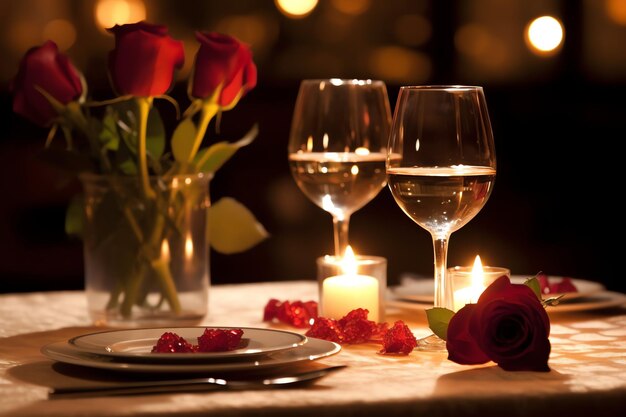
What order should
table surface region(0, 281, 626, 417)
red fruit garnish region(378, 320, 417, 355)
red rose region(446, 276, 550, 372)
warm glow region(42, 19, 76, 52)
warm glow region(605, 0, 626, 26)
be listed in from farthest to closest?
warm glow region(605, 0, 626, 26)
warm glow region(42, 19, 76, 52)
red fruit garnish region(378, 320, 417, 355)
red rose region(446, 276, 550, 372)
table surface region(0, 281, 626, 417)

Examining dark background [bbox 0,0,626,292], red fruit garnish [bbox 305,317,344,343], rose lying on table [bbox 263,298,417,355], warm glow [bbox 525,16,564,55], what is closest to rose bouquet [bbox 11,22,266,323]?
rose lying on table [bbox 263,298,417,355]

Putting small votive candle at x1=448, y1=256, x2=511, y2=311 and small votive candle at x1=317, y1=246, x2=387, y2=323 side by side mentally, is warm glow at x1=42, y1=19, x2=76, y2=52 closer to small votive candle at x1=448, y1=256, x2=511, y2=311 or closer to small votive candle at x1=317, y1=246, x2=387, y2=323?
small votive candle at x1=317, y1=246, x2=387, y2=323

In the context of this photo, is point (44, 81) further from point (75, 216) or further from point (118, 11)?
point (118, 11)

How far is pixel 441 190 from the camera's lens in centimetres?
107

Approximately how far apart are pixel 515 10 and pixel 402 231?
3.18ft

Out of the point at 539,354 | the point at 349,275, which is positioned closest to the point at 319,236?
the point at 349,275

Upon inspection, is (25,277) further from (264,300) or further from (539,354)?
(539,354)

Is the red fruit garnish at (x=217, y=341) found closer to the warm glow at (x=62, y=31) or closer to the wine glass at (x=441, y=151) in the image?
the wine glass at (x=441, y=151)

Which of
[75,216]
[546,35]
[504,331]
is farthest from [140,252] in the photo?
[546,35]

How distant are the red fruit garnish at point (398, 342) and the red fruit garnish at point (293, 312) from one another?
0.22m

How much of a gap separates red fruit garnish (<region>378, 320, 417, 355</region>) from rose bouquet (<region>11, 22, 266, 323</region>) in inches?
13.3

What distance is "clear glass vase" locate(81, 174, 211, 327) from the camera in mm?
1296

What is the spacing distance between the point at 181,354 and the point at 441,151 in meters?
0.36

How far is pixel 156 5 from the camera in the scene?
11.7 feet
